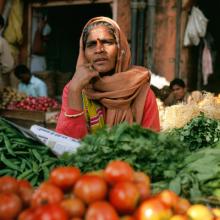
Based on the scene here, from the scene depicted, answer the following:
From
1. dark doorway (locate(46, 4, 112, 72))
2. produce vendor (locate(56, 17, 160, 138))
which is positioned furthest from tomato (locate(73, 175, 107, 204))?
dark doorway (locate(46, 4, 112, 72))

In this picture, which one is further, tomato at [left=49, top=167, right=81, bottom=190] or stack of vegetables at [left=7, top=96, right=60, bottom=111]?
stack of vegetables at [left=7, top=96, right=60, bottom=111]

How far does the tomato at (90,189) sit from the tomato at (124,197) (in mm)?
42

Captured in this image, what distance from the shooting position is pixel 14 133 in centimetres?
259

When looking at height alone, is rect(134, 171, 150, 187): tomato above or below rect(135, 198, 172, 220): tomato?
above

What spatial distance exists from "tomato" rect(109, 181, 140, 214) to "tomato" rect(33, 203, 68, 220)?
20 centimetres

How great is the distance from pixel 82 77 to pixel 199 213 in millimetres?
1452

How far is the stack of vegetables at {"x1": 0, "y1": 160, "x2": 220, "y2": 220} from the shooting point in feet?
5.09

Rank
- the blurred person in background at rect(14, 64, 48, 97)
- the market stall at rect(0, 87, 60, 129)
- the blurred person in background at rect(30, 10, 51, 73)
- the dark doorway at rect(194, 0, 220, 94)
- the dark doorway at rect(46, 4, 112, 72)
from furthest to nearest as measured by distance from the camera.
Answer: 1. the dark doorway at rect(46, 4, 112, 72)
2. the dark doorway at rect(194, 0, 220, 94)
3. the blurred person in background at rect(30, 10, 51, 73)
4. the blurred person in background at rect(14, 64, 48, 97)
5. the market stall at rect(0, 87, 60, 129)

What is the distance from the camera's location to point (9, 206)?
1.62 metres

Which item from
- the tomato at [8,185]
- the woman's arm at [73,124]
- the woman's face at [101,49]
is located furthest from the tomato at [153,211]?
the woman's face at [101,49]

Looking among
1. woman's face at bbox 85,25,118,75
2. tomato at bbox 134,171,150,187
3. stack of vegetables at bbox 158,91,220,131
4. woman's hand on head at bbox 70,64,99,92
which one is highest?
woman's face at bbox 85,25,118,75

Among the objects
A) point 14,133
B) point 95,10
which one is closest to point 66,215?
point 14,133

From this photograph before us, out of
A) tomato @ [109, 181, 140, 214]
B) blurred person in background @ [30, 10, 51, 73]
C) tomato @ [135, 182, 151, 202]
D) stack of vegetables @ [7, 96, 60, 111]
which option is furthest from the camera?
blurred person in background @ [30, 10, 51, 73]

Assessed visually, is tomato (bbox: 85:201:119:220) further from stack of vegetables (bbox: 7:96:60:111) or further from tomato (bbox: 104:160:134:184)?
stack of vegetables (bbox: 7:96:60:111)
